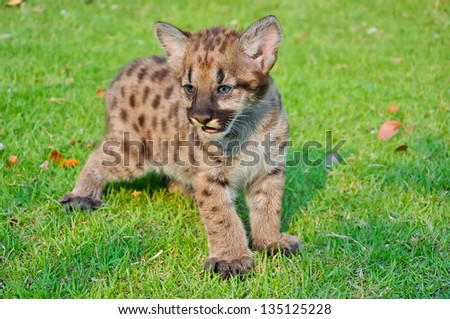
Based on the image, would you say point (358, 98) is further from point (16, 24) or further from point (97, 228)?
point (16, 24)

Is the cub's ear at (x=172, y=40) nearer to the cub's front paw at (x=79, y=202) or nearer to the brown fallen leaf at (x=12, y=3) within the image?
the cub's front paw at (x=79, y=202)

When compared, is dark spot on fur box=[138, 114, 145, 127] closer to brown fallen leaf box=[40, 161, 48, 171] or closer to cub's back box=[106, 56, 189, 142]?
cub's back box=[106, 56, 189, 142]

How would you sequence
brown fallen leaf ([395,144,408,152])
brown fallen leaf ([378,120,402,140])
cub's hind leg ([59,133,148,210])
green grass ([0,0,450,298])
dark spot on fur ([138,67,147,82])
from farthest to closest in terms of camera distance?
1. brown fallen leaf ([378,120,402,140])
2. brown fallen leaf ([395,144,408,152])
3. dark spot on fur ([138,67,147,82])
4. cub's hind leg ([59,133,148,210])
5. green grass ([0,0,450,298])

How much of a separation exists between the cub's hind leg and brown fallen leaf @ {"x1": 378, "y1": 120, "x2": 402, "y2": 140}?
237 centimetres

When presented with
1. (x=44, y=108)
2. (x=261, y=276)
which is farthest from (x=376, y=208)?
(x=44, y=108)

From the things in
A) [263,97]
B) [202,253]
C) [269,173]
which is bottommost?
[202,253]

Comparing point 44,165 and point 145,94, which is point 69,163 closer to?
point 44,165

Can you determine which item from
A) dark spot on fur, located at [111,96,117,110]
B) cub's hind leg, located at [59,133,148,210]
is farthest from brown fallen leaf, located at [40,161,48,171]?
dark spot on fur, located at [111,96,117,110]

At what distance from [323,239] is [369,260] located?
0.39 metres

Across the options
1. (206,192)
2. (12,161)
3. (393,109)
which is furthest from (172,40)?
(393,109)

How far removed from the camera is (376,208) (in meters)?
4.57

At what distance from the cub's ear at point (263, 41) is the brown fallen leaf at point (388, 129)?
2.20 m

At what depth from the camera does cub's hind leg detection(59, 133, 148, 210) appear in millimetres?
4789

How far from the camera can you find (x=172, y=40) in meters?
4.23
